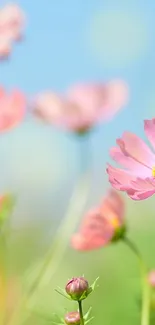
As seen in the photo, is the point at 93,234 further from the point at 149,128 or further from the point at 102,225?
the point at 149,128

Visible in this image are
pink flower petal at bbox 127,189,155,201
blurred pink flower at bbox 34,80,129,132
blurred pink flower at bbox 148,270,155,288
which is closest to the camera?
pink flower petal at bbox 127,189,155,201

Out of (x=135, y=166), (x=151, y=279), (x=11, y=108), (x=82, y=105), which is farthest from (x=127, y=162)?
(x=82, y=105)

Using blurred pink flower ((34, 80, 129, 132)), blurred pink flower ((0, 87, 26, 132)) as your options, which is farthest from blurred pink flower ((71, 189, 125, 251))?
blurred pink flower ((34, 80, 129, 132))

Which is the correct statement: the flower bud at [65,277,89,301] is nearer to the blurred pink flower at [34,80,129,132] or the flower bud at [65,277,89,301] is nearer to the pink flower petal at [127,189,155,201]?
the pink flower petal at [127,189,155,201]

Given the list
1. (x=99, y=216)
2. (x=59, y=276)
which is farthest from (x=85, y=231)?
(x=59, y=276)

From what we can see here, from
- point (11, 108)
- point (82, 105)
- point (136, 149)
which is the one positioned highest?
point (136, 149)

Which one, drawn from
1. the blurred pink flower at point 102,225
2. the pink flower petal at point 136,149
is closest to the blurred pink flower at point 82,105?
the blurred pink flower at point 102,225

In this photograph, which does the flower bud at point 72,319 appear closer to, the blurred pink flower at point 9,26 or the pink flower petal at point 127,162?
the pink flower petal at point 127,162
